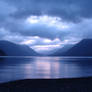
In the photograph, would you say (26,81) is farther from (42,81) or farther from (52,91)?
(52,91)

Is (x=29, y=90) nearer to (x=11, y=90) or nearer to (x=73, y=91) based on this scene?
(x=11, y=90)

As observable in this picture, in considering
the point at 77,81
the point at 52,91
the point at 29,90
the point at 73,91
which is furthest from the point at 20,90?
the point at 77,81

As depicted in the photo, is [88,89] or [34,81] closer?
[88,89]

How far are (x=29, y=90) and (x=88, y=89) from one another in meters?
3.02

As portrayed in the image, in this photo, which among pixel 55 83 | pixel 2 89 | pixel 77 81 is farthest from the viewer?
pixel 77 81

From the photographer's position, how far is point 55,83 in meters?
10.8

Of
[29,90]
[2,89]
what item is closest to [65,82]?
[29,90]

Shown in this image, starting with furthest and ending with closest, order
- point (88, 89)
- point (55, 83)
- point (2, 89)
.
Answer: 1. point (55, 83)
2. point (88, 89)
3. point (2, 89)

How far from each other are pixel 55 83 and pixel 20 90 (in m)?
3.11

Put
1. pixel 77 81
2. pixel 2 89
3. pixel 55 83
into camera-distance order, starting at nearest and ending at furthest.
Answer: pixel 2 89
pixel 55 83
pixel 77 81

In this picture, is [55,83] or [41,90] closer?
[41,90]

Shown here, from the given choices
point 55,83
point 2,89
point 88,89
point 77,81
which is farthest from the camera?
point 77,81

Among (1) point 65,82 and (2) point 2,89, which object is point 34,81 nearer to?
(1) point 65,82

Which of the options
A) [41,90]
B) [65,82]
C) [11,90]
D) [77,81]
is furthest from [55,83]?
[11,90]
